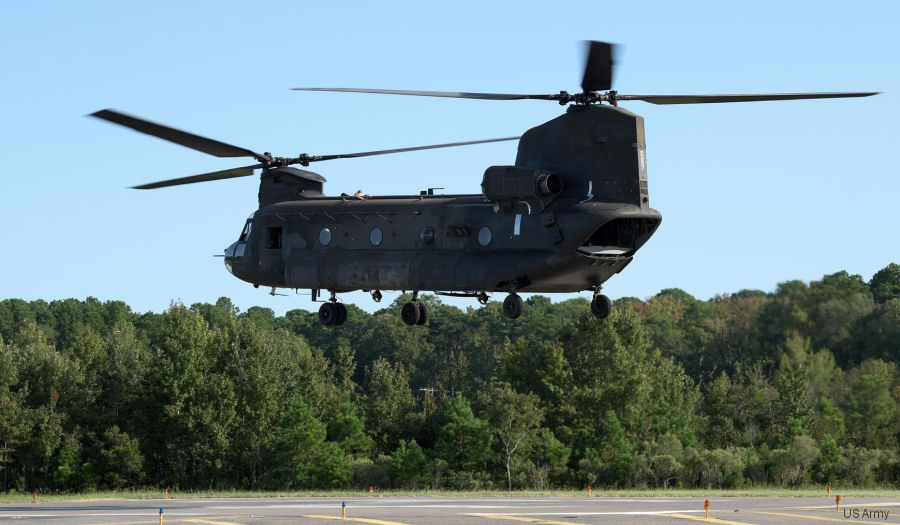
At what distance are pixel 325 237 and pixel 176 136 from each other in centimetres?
573

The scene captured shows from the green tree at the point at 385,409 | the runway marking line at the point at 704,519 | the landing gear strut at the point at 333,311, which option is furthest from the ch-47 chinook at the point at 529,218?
the green tree at the point at 385,409

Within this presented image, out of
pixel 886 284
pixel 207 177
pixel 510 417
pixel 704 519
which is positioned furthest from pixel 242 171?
pixel 886 284

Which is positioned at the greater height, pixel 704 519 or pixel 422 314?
pixel 422 314

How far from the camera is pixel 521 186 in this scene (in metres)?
33.0

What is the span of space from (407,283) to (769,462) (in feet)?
200

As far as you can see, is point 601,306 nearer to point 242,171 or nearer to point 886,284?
point 242,171

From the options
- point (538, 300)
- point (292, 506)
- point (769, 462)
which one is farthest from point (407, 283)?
point (538, 300)

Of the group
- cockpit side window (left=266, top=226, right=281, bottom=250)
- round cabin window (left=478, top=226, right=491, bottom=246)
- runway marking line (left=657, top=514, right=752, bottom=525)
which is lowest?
runway marking line (left=657, top=514, right=752, bottom=525)

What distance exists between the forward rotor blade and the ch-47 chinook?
0.13 feet

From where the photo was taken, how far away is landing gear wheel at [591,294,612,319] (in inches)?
1341

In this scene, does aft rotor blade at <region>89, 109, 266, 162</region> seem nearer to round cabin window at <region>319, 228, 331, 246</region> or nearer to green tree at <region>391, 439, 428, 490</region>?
round cabin window at <region>319, 228, 331, 246</region>

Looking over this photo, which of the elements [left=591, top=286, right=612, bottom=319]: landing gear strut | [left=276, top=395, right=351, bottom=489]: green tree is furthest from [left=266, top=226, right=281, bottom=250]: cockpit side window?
[left=276, top=395, right=351, bottom=489]: green tree

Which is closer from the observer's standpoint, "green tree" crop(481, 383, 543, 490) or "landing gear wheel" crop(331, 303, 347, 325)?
"landing gear wheel" crop(331, 303, 347, 325)

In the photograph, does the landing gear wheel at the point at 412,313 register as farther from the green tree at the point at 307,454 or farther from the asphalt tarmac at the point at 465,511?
the green tree at the point at 307,454
